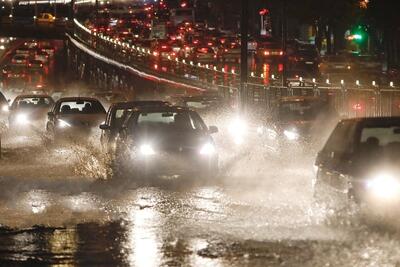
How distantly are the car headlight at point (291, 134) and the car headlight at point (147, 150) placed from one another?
6455 millimetres

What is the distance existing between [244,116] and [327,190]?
1906 centimetres

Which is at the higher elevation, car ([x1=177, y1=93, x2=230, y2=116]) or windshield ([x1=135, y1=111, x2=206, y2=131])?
windshield ([x1=135, y1=111, x2=206, y2=131])

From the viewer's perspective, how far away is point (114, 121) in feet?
74.5

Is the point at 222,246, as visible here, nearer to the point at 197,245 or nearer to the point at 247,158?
the point at 197,245

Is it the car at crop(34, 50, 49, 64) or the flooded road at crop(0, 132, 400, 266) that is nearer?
the flooded road at crop(0, 132, 400, 266)

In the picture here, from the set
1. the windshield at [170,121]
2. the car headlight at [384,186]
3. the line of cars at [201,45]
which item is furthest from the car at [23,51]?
the car headlight at [384,186]

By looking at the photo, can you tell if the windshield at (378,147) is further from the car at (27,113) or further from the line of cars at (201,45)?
the line of cars at (201,45)

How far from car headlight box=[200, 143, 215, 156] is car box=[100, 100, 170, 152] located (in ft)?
6.55

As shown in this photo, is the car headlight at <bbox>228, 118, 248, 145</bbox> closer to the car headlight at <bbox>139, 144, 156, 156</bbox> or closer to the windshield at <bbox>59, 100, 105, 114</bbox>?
the windshield at <bbox>59, 100, 105, 114</bbox>

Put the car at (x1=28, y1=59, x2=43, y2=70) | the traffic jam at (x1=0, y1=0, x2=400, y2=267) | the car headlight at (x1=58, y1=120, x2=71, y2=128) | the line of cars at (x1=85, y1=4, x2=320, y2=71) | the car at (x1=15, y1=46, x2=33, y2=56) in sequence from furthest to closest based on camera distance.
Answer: the car at (x1=15, y1=46, x2=33, y2=56) → the car at (x1=28, y1=59, x2=43, y2=70) → the line of cars at (x1=85, y1=4, x2=320, y2=71) → the car headlight at (x1=58, y1=120, x2=71, y2=128) → the traffic jam at (x1=0, y1=0, x2=400, y2=267)

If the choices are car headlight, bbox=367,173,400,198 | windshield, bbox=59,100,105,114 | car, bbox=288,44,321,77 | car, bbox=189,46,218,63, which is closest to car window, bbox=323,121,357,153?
car headlight, bbox=367,173,400,198

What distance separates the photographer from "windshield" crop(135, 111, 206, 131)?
1983cm

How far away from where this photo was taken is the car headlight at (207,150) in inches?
764

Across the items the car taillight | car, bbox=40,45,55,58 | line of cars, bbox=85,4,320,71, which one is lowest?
car, bbox=40,45,55,58
